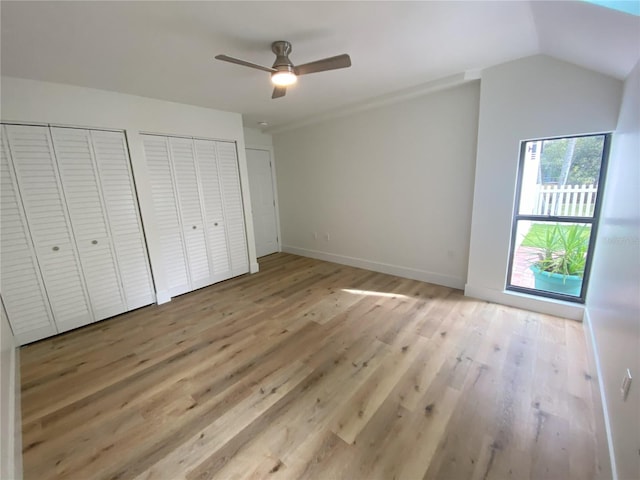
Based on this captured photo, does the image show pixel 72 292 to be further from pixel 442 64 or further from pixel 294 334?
pixel 442 64

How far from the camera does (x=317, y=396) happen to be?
186cm

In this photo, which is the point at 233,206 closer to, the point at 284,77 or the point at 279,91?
the point at 279,91

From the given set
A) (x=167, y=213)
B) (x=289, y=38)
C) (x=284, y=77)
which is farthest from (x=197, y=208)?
(x=289, y=38)

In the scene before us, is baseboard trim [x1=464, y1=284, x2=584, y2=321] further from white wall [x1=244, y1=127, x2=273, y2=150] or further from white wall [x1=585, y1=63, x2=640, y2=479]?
white wall [x1=244, y1=127, x2=273, y2=150]

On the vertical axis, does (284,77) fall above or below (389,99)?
below

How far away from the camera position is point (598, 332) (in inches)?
76.6

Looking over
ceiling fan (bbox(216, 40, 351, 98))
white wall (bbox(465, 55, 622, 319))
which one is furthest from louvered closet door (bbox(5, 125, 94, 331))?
white wall (bbox(465, 55, 622, 319))

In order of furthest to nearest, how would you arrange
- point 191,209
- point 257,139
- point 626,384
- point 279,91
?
point 257,139, point 191,209, point 279,91, point 626,384

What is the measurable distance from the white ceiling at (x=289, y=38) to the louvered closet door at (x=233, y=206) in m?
1.19

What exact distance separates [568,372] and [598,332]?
1.22ft

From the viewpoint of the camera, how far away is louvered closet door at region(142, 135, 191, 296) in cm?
328

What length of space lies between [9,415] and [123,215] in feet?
6.72

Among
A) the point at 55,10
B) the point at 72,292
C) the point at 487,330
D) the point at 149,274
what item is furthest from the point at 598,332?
the point at 72,292

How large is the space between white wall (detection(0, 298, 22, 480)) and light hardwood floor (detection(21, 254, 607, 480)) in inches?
2.3
